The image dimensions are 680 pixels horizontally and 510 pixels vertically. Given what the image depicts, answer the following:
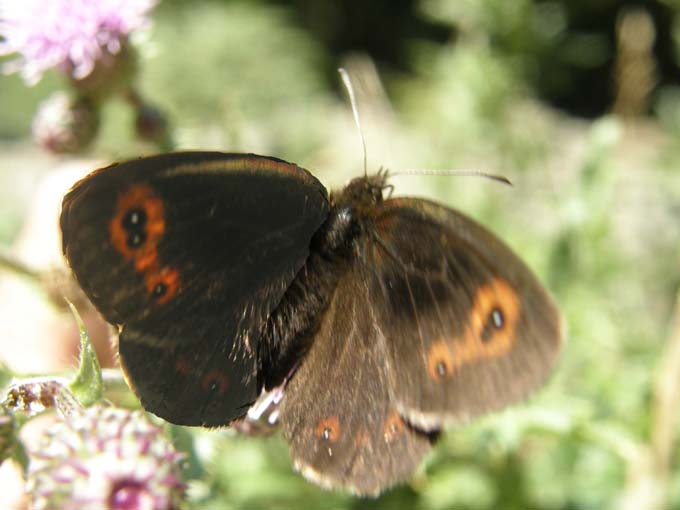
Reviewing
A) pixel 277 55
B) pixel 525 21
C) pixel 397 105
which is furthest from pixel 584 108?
pixel 525 21

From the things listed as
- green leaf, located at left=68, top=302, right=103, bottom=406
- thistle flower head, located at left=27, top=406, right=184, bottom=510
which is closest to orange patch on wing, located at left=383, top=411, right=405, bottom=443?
thistle flower head, located at left=27, top=406, right=184, bottom=510

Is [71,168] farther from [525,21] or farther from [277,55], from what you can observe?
[277,55]

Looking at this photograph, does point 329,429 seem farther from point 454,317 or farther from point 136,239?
point 136,239

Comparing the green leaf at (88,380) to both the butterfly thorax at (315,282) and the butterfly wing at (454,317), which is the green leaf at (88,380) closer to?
the butterfly thorax at (315,282)

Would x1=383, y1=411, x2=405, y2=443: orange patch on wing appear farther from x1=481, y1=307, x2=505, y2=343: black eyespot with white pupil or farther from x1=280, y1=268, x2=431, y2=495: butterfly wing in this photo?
x1=481, y1=307, x2=505, y2=343: black eyespot with white pupil

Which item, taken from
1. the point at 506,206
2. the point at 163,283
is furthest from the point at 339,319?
the point at 506,206

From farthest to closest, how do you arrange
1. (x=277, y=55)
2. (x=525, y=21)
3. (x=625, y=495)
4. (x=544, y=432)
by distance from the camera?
(x=277, y=55) < (x=525, y=21) < (x=625, y=495) < (x=544, y=432)

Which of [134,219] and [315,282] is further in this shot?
[315,282]

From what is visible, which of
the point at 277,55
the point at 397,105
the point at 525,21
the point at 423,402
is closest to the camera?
the point at 423,402
